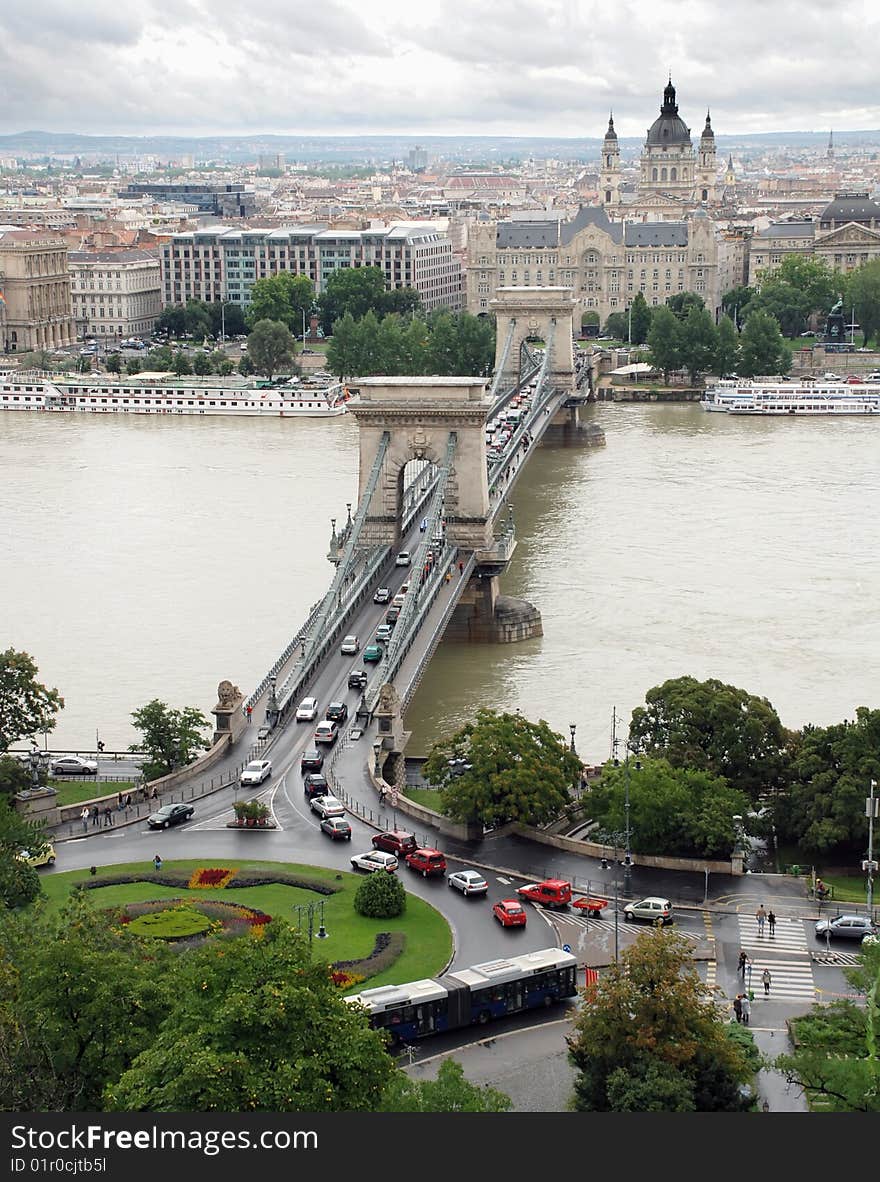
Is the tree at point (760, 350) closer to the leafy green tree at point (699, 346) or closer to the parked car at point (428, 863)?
the leafy green tree at point (699, 346)

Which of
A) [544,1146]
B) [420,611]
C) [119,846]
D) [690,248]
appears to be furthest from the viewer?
[690,248]

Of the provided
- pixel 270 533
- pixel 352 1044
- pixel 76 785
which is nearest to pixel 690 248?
pixel 270 533

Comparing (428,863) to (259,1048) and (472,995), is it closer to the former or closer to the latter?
(472,995)

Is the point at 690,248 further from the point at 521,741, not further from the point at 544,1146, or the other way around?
the point at 544,1146

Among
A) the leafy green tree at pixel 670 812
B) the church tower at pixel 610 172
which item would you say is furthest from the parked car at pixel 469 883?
the church tower at pixel 610 172

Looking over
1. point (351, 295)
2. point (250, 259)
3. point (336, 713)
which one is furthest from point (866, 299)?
point (336, 713)

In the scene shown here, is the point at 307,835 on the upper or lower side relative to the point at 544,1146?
lower
